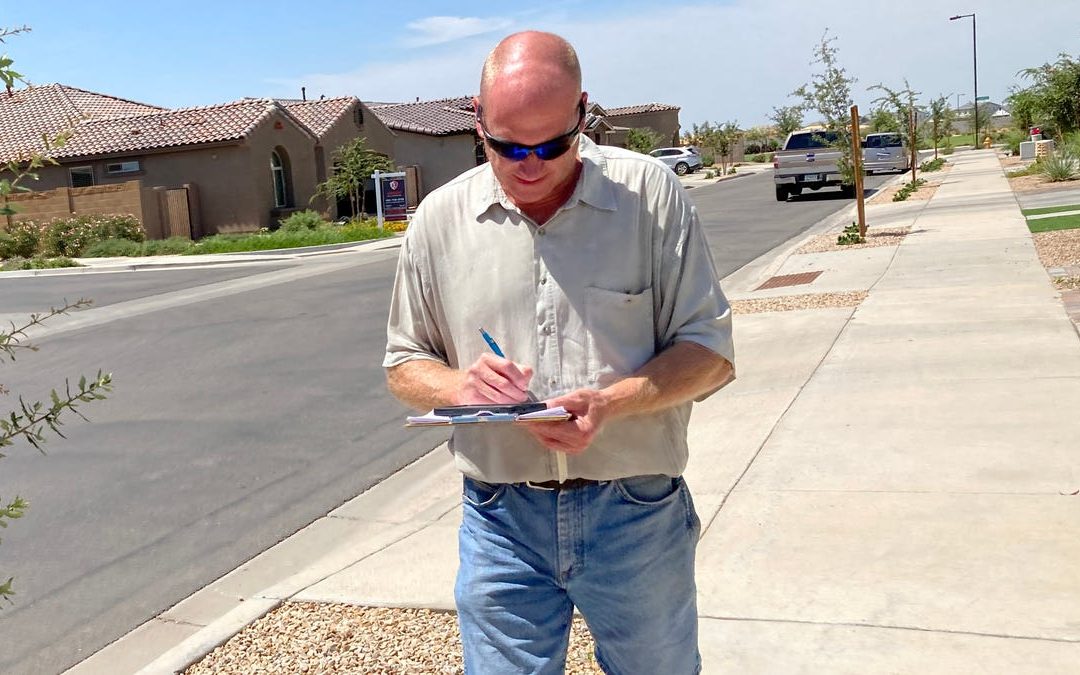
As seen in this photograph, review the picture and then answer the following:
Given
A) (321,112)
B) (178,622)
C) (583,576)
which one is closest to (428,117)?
(321,112)

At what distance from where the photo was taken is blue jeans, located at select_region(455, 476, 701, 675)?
2457mm

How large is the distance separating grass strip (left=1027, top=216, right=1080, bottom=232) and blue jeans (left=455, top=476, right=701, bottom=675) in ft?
52.9

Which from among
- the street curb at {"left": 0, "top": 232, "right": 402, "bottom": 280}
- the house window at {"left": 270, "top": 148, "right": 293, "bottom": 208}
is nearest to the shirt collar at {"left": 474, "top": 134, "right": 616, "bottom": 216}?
the street curb at {"left": 0, "top": 232, "right": 402, "bottom": 280}

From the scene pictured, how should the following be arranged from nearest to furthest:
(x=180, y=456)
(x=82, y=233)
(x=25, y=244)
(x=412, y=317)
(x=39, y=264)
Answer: (x=412, y=317) < (x=180, y=456) < (x=39, y=264) < (x=25, y=244) < (x=82, y=233)

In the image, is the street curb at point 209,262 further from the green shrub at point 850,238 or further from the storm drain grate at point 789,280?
the storm drain grate at point 789,280

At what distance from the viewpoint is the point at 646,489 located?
2492 millimetres

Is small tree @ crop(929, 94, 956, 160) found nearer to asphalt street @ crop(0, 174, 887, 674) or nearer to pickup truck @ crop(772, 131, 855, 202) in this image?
pickup truck @ crop(772, 131, 855, 202)

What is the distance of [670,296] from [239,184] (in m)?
33.9

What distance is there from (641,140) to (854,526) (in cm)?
5805

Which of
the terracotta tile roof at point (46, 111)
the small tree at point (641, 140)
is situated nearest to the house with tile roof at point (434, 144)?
the terracotta tile roof at point (46, 111)

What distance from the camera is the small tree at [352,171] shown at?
35375 mm

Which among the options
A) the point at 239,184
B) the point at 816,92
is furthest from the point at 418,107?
the point at 816,92

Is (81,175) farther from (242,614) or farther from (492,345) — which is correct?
(492,345)

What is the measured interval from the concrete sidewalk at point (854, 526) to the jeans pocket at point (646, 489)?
169cm
